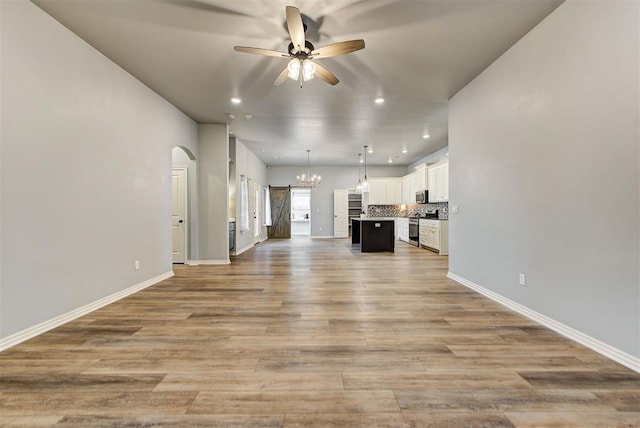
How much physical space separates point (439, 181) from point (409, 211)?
3182mm

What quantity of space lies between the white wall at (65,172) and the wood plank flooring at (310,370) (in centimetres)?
46

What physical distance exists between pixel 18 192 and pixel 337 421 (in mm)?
3033

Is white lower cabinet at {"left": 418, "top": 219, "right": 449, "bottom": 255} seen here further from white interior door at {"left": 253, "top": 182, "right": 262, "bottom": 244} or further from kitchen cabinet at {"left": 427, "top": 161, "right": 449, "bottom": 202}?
white interior door at {"left": 253, "top": 182, "right": 262, "bottom": 244}

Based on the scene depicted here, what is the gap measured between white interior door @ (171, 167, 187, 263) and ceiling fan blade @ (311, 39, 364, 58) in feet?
13.8

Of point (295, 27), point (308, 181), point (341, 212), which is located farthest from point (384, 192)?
point (295, 27)

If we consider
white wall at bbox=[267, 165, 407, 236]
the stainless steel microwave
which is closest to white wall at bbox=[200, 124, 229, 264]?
white wall at bbox=[267, 165, 407, 236]

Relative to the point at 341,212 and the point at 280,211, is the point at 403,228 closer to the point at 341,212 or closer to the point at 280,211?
the point at 341,212

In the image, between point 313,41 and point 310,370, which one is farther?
point 313,41

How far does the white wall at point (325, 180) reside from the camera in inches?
436

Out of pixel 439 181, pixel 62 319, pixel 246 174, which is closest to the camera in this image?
pixel 62 319

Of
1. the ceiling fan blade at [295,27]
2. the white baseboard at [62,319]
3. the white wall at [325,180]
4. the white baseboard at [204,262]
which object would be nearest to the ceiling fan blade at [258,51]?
the ceiling fan blade at [295,27]

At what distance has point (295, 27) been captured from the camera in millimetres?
2342

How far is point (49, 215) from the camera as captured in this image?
257 cm

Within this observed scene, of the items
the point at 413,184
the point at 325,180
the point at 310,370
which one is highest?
the point at 325,180
